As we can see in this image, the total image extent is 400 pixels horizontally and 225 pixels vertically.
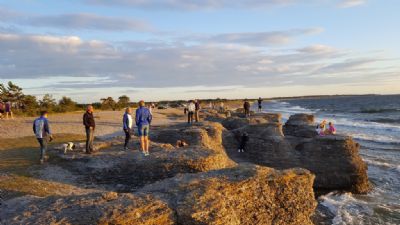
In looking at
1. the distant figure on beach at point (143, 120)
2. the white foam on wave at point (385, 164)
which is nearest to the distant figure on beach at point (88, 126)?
the distant figure on beach at point (143, 120)

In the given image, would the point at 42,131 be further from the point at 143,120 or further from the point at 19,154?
the point at 143,120

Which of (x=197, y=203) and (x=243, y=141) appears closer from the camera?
(x=197, y=203)

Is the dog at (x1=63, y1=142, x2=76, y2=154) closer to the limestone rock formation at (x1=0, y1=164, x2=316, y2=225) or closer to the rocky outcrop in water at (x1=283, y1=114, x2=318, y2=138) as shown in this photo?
the limestone rock formation at (x1=0, y1=164, x2=316, y2=225)

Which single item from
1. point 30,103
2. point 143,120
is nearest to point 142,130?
point 143,120

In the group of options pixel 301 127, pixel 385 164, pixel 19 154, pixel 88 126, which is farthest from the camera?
pixel 301 127

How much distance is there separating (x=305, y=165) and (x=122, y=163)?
1219cm

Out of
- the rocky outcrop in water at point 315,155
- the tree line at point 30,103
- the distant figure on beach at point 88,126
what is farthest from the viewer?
the tree line at point 30,103

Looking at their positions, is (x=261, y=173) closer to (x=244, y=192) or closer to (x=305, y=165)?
(x=244, y=192)

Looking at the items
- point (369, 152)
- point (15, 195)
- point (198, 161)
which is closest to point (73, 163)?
point (15, 195)

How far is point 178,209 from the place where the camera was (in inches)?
353

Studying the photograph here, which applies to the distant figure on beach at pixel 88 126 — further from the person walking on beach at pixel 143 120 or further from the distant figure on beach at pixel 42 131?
the person walking on beach at pixel 143 120

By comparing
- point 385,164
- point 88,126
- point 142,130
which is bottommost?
point 385,164

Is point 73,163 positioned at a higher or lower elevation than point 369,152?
higher

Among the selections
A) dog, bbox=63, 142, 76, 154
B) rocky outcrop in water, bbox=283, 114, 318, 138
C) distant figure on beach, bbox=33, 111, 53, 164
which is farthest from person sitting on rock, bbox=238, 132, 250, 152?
distant figure on beach, bbox=33, 111, 53, 164
